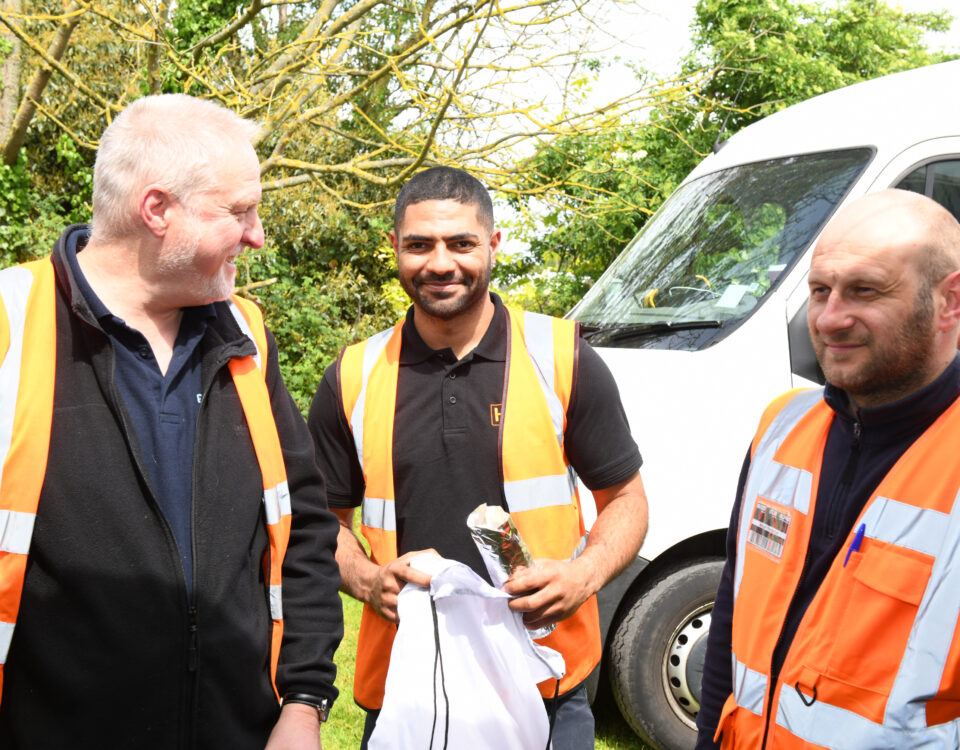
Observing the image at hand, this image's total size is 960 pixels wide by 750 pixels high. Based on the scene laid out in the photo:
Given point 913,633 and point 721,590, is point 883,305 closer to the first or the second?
point 913,633

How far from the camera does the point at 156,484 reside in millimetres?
1840

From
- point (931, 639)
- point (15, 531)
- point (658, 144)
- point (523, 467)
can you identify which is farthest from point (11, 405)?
point (658, 144)

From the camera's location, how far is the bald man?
164 centimetres

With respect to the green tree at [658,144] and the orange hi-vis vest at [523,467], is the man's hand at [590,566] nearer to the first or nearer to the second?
the orange hi-vis vest at [523,467]

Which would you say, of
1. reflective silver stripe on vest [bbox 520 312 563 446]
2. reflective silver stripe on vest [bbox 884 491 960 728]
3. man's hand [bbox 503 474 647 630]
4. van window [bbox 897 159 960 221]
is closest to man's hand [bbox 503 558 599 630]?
man's hand [bbox 503 474 647 630]

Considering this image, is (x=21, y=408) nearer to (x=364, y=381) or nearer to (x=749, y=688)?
(x=364, y=381)

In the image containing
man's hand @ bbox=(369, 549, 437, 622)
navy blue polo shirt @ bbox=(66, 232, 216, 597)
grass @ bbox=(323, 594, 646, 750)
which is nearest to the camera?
navy blue polo shirt @ bbox=(66, 232, 216, 597)

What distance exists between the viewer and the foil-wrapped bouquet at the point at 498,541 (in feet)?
6.81

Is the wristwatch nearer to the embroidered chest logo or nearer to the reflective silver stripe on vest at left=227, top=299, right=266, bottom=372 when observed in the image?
the reflective silver stripe on vest at left=227, top=299, right=266, bottom=372

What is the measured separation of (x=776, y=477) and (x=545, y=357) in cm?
76

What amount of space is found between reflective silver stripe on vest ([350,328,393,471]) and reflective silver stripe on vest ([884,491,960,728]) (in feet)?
4.67

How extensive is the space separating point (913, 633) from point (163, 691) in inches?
54.3

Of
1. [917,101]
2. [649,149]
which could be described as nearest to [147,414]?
[917,101]

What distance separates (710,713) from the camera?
2158 millimetres
